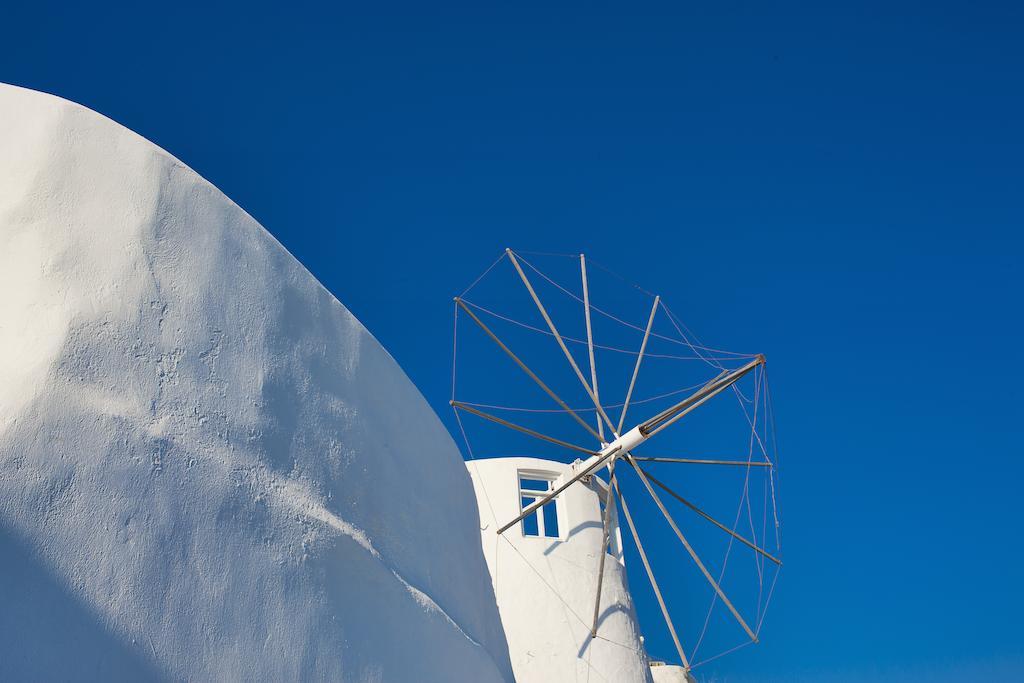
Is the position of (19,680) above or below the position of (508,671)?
below

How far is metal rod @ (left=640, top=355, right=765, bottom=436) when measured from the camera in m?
13.2

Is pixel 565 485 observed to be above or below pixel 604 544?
above

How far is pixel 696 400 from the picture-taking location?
13.6 m

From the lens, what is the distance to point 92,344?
3982 mm

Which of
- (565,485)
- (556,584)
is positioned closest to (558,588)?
(556,584)

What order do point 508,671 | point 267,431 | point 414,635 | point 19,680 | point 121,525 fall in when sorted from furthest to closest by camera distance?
point 508,671, point 414,635, point 267,431, point 121,525, point 19,680

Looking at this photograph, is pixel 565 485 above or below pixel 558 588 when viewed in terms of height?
above

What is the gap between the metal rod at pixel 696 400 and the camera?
13.2 meters

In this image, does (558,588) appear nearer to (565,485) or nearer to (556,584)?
(556,584)

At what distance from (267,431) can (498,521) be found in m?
10.2

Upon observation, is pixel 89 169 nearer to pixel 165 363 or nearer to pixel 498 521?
pixel 165 363

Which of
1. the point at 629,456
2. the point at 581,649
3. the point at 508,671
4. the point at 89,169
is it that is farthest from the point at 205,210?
the point at 581,649

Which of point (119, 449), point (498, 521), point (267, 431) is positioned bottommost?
point (119, 449)

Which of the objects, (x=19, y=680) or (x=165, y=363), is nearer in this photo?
(x=19, y=680)
